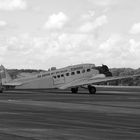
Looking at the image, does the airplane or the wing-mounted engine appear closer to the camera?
the airplane

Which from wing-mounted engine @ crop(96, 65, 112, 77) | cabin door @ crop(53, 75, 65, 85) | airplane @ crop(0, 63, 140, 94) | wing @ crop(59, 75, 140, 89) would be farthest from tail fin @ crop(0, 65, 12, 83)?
wing-mounted engine @ crop(96, 65, 112, 77)

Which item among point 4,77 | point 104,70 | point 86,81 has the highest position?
point 104,70

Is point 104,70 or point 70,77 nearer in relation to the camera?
point 70,77

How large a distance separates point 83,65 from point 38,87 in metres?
6.60

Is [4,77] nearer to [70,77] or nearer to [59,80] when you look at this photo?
[59,80]

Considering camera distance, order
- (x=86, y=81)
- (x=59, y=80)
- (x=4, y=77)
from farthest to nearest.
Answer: (x=4, y=77), (x=59, y=80), (x=86, y=81)

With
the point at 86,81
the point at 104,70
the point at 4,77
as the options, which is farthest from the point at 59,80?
the point at 4,77

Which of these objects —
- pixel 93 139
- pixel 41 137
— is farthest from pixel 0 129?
pixel 93 139

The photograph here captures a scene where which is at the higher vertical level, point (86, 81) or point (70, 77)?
point (70, 77)

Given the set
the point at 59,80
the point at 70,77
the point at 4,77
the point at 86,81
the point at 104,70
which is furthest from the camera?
the point at 4,77

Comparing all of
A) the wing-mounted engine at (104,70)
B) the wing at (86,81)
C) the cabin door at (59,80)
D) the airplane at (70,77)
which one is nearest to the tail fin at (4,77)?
the airplane at (70,77)

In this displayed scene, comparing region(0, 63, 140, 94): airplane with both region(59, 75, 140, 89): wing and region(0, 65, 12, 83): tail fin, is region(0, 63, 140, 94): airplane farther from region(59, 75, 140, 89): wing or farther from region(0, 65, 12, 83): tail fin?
region(0, 65, 12, 83): tail fin

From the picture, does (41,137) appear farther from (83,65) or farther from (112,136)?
(83,65)

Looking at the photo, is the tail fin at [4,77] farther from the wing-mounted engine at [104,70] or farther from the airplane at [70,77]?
the wing-mounted engine at [104,70]
